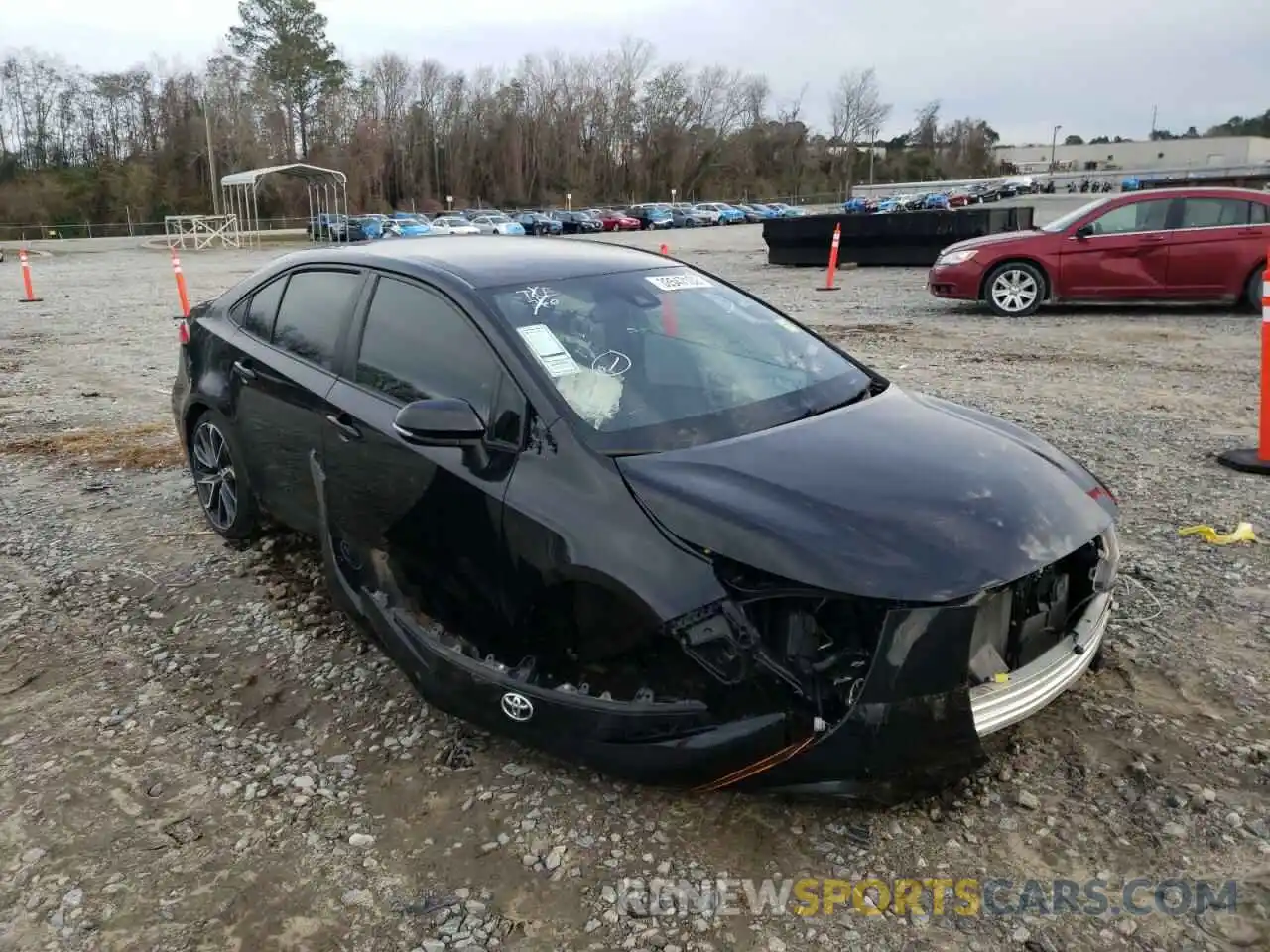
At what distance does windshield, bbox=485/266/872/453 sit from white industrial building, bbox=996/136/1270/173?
11657cm

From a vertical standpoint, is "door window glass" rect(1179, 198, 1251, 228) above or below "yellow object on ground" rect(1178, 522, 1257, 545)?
above

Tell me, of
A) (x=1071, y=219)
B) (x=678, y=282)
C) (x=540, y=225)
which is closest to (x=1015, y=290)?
(x=1071, y=219)

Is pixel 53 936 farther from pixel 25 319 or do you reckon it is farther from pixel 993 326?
pixel 25 319

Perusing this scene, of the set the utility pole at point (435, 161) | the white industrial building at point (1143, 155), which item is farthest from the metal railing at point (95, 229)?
the white industrial building at point (1143, 155)

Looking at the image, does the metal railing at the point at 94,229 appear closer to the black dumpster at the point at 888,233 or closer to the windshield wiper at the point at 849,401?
the black dumpster at the point at 888,233

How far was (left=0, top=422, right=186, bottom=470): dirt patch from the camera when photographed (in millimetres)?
6613

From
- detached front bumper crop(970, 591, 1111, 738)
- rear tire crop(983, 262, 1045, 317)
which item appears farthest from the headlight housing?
detached front bumper crop(970, 591, 1111, 738)

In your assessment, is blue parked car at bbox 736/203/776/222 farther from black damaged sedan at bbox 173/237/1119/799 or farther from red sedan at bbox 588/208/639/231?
black damaged sedan at bbox 173/237/1119/799

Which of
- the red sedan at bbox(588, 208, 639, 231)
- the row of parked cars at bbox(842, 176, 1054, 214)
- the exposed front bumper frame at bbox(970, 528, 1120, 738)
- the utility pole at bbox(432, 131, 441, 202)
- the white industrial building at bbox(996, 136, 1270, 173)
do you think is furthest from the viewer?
the white industrial building at bbox(996, 136, 1270, 173)

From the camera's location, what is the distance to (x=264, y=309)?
4.50m

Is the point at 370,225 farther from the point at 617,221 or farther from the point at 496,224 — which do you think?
the point at 617,221

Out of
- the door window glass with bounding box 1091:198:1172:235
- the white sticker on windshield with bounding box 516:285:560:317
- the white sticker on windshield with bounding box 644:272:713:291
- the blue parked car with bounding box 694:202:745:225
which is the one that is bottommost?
the white sticker on windshield with bounding box 516:285:560:317

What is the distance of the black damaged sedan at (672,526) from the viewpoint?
2416 millimetres

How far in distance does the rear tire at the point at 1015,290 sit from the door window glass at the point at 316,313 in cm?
1018
